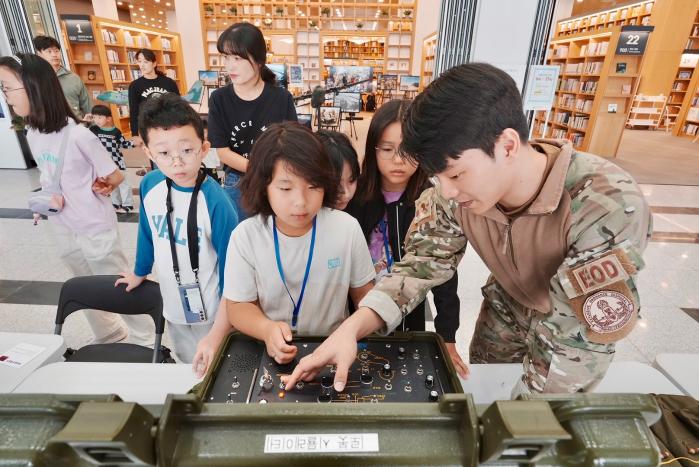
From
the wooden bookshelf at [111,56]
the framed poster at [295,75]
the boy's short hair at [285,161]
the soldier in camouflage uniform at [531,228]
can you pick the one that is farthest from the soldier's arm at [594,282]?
the wooden bookshelf at [111,56]

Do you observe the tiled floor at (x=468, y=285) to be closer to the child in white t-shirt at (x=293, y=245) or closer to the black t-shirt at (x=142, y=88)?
the black t-shirt at (x=142, y=88)

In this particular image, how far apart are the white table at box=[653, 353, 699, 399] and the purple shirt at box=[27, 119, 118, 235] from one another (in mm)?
2368

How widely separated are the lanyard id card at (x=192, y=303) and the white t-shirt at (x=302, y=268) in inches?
13.8

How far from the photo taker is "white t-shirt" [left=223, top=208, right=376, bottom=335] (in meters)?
1.16

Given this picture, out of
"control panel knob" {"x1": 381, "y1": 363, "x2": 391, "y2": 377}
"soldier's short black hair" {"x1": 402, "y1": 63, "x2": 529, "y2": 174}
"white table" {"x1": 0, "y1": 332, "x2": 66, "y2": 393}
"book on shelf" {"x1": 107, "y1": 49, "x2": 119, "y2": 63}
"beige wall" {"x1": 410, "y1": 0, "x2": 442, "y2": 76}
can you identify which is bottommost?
"white table" {"x1": 0, "y1": 332, "x2": 66, "y2": 393}

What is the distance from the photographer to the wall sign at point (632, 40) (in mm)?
6480

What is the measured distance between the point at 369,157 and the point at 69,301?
1315 mm

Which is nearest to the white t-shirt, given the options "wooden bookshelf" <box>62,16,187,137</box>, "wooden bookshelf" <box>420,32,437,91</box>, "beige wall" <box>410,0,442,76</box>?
"wooden bookshelf" <box>62,16,187,137</box>

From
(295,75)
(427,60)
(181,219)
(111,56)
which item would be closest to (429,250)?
(181,219)

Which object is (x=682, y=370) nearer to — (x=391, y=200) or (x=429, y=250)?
(x=429, y=250)

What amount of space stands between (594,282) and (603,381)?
19.1 inches

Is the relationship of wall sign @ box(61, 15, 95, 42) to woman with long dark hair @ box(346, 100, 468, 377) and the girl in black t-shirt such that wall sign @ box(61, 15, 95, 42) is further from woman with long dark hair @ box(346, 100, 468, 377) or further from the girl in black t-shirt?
woman with long dark hair @ box(346, 100, 468, 377)

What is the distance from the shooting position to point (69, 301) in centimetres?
152

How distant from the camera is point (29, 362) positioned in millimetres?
1108
